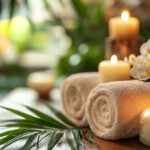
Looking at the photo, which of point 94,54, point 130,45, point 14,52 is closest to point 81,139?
point 130,45

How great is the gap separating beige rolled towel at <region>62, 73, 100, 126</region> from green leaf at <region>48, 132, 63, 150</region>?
11cm

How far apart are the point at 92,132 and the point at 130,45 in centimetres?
25

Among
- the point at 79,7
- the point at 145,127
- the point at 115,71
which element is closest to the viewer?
the point at 145,127

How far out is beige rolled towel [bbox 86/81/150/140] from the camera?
82 cm

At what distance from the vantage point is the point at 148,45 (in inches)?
36.0

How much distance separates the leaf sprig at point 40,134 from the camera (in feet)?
2.68

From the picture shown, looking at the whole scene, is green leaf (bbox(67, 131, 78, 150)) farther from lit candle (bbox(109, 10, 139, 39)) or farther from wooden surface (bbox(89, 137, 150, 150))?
lit candle (bbox(109, 10, 139, 39))

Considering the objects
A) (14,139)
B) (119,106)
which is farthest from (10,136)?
(119,106)

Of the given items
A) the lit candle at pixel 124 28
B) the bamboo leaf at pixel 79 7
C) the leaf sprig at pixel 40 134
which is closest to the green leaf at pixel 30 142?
the leaf sprig at pixel 40 134

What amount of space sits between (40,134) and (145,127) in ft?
0.69

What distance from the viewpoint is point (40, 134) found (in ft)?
2.82

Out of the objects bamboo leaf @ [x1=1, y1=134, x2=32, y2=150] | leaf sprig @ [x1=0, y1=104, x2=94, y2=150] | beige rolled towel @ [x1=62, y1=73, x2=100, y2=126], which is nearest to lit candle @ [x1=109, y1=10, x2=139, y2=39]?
beige rolled towel @ [x1=62, y1=73, x2=100, y2=126]

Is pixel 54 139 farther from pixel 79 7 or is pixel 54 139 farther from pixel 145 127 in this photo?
pixel 79 7

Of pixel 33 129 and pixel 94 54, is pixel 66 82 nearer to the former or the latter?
pixel 33 129
